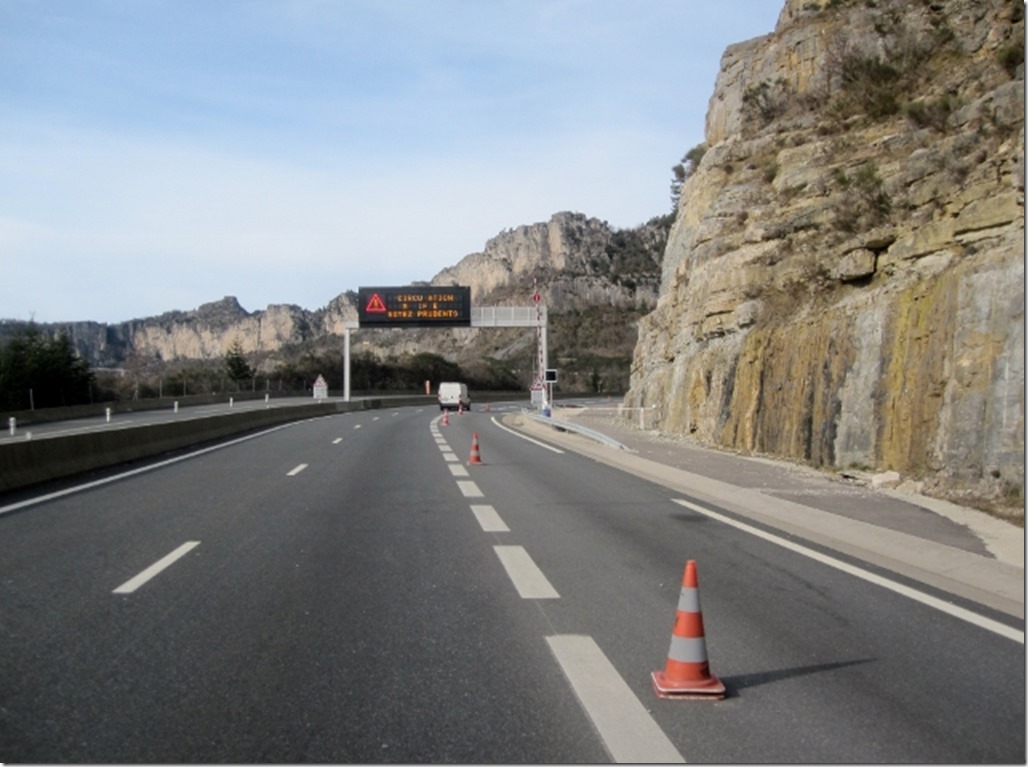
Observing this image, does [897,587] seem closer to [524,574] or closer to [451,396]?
[524,574]

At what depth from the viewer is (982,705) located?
18.1 ft

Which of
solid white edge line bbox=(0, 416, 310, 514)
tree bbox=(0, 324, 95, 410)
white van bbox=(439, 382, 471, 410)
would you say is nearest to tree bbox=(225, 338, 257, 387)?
tree bbox=(0, 324, 95, 410)

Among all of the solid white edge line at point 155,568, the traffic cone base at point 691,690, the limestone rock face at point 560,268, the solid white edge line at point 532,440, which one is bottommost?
the solid white edge line at point 532,440

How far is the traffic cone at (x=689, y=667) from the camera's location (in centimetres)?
559

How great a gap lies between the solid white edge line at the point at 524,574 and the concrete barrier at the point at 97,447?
366 inches

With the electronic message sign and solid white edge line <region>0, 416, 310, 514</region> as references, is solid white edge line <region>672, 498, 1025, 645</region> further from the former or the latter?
the electronic message sign

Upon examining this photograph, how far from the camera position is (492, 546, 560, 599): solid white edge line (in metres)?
8.26

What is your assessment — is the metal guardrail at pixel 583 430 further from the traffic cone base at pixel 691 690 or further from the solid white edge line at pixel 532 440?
the traffic cone base at pixel 691 690

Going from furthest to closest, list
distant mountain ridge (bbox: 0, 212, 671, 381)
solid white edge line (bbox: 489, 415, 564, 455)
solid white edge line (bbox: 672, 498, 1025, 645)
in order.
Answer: distant mountain ridge (bbox: 0, 212, 671, 381)
solid white edge line (bbox: 489, 415, 564, 455)
solid white edge line (bbox: 672, 498, 1025, 645)

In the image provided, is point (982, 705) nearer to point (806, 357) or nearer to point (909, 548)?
point (909, 548)

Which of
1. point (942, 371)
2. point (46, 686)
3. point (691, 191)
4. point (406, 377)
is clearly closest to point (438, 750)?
point (46, 686)

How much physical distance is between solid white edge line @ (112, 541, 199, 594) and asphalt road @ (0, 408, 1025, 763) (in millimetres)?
38

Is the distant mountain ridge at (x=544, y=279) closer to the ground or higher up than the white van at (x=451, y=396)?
higher up

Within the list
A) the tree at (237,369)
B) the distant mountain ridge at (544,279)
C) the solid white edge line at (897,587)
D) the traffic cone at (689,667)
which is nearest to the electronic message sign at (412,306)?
the tree at (237,369)
